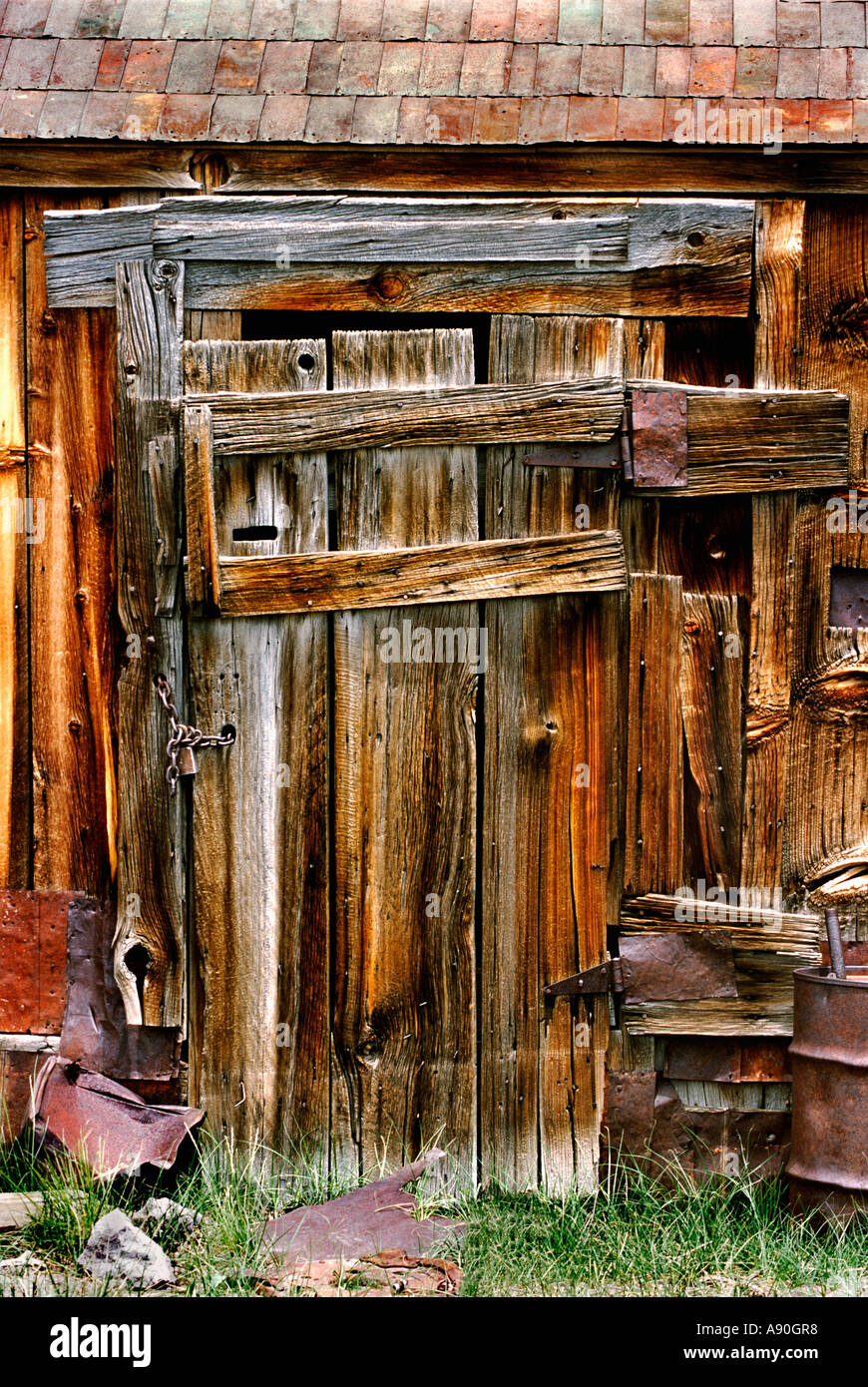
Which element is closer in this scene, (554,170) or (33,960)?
(554,170)

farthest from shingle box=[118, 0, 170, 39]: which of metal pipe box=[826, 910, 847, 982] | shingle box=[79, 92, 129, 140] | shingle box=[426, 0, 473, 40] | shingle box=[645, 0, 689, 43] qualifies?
metal pipe box=[826, 910, 847, 982]

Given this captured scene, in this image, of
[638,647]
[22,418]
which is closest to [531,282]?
[638,647]

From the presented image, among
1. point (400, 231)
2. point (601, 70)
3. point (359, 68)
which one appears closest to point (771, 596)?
point (400, 231)

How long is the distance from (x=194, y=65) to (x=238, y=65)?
140 mm

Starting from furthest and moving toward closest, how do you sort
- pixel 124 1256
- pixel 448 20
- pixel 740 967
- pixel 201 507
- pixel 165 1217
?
pixel 448 20
pixel 740 967
pixel 201 507
pixel 165 1217
pixel 124 1256

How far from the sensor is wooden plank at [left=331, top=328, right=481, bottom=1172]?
12.2 feet

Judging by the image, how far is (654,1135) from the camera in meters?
3.73

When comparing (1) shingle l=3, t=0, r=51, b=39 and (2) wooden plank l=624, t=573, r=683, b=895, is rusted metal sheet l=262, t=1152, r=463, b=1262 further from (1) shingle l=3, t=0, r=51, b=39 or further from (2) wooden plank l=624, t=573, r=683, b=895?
(1) shingle l=3, t=0, r=51, b=39

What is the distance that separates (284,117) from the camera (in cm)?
367

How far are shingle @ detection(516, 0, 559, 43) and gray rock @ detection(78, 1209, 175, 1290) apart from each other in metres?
3.65

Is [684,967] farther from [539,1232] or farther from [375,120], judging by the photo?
[375,120]

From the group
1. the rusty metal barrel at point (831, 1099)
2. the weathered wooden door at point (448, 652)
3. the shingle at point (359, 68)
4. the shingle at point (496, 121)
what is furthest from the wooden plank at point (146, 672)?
the rusty metal barrel at point (831, 1099)

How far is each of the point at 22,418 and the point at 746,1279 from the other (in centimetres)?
323

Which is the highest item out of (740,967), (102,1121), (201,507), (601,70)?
(601,70)
